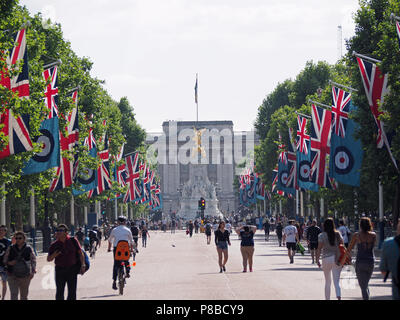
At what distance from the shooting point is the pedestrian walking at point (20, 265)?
19.6 m

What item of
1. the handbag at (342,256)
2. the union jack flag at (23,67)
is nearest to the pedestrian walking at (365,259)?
the handbag at (342,256)

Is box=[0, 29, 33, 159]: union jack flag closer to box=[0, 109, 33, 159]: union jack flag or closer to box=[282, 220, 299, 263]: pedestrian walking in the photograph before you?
box=[0, 109, 33, 159]: union jack flag

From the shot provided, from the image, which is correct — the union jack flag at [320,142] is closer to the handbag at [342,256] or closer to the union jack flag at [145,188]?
the handbag at [342,256]

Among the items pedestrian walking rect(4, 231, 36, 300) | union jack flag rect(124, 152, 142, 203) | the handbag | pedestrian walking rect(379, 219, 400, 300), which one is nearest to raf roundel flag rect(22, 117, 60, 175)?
pedestrian walking rect(4, 231, 36, 300)

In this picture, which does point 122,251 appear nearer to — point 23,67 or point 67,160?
point 23,67

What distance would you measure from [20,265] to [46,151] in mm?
22791

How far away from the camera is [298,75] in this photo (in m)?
92.9

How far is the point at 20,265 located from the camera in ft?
64.2

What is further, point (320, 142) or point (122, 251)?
point (320, 142)

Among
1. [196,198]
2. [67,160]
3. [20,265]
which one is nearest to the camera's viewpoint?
[20,265]

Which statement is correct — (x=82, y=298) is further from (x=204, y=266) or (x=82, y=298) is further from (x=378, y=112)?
(x=378, y=112)

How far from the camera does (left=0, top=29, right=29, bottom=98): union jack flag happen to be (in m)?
34.5

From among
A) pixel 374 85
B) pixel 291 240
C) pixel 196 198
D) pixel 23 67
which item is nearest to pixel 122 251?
pixel 23 67

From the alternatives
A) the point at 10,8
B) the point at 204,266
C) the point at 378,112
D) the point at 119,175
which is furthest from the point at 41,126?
the point at 119,175
